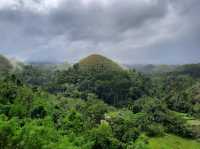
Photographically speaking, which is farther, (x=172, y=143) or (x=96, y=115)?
(x=96, y=115)

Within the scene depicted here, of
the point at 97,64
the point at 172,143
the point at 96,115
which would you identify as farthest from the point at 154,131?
the point at 97,64

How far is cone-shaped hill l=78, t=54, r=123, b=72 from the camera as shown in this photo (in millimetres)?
137250

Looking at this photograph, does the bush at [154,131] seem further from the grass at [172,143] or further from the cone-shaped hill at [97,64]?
the cone-shaped hill at [97,64]

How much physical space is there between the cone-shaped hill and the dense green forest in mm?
766

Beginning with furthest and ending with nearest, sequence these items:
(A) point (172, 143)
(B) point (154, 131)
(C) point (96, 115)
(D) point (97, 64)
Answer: (D) point (97, 64)
(C) point (96, 115)
(B) point (154, 131)
(A) point (172, 143)

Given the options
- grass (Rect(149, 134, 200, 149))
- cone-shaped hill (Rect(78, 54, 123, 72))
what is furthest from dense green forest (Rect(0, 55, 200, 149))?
cone-shaped hill (Rect(78, 54, 123, 72))

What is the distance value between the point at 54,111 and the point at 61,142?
20158 mm

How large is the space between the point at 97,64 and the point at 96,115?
2844 inches

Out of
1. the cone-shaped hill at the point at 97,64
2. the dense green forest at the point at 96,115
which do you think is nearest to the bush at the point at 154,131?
the dense green forest at the point at 96,115

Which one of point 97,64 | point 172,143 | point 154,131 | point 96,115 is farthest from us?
point 97,64

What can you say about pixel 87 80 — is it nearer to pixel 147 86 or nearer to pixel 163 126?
pixel 147 86

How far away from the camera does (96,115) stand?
75.4 meters

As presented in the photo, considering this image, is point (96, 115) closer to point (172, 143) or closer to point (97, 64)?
point (172, 143)

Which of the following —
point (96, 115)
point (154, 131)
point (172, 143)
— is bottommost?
point (172, 143)
